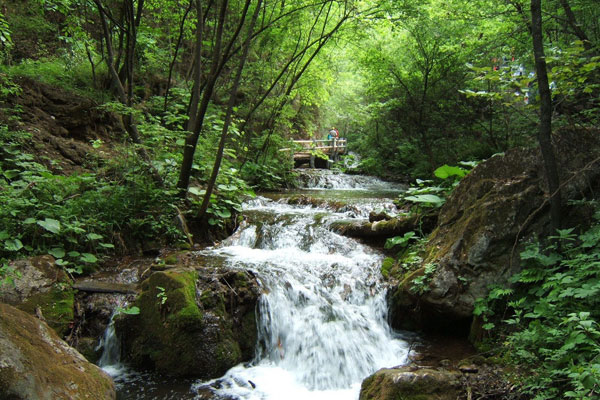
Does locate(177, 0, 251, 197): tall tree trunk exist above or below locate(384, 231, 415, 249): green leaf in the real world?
above

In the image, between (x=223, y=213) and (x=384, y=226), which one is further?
(x=223, y=213)

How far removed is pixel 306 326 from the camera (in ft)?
14.1

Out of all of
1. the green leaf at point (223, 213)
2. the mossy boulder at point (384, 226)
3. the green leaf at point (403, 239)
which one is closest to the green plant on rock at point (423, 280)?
the green leaf at point (403, 239)

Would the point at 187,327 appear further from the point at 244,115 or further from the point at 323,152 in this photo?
the point at 323,152

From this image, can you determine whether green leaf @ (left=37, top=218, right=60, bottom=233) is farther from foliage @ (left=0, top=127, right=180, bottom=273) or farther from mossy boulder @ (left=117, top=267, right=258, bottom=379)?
mossy boulder @ (left=117, top=267, right=258, bottom=379)

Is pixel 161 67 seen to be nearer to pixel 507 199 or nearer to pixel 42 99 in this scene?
pixel 42 99

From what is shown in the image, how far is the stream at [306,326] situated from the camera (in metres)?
3.56

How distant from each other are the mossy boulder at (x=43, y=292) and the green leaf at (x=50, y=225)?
1.12 feet

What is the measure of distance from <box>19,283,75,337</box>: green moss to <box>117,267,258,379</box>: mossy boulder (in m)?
0.55

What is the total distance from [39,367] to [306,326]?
2.69m

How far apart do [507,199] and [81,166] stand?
722cm

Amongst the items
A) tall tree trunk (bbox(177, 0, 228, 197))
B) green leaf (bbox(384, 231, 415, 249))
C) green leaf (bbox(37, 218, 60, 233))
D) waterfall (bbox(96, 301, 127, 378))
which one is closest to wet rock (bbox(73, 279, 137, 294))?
waterfall (bbox(96, 301, 127, 378))

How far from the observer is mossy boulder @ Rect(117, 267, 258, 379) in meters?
3.68

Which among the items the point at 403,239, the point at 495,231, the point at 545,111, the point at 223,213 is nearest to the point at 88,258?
the point at 223,213
